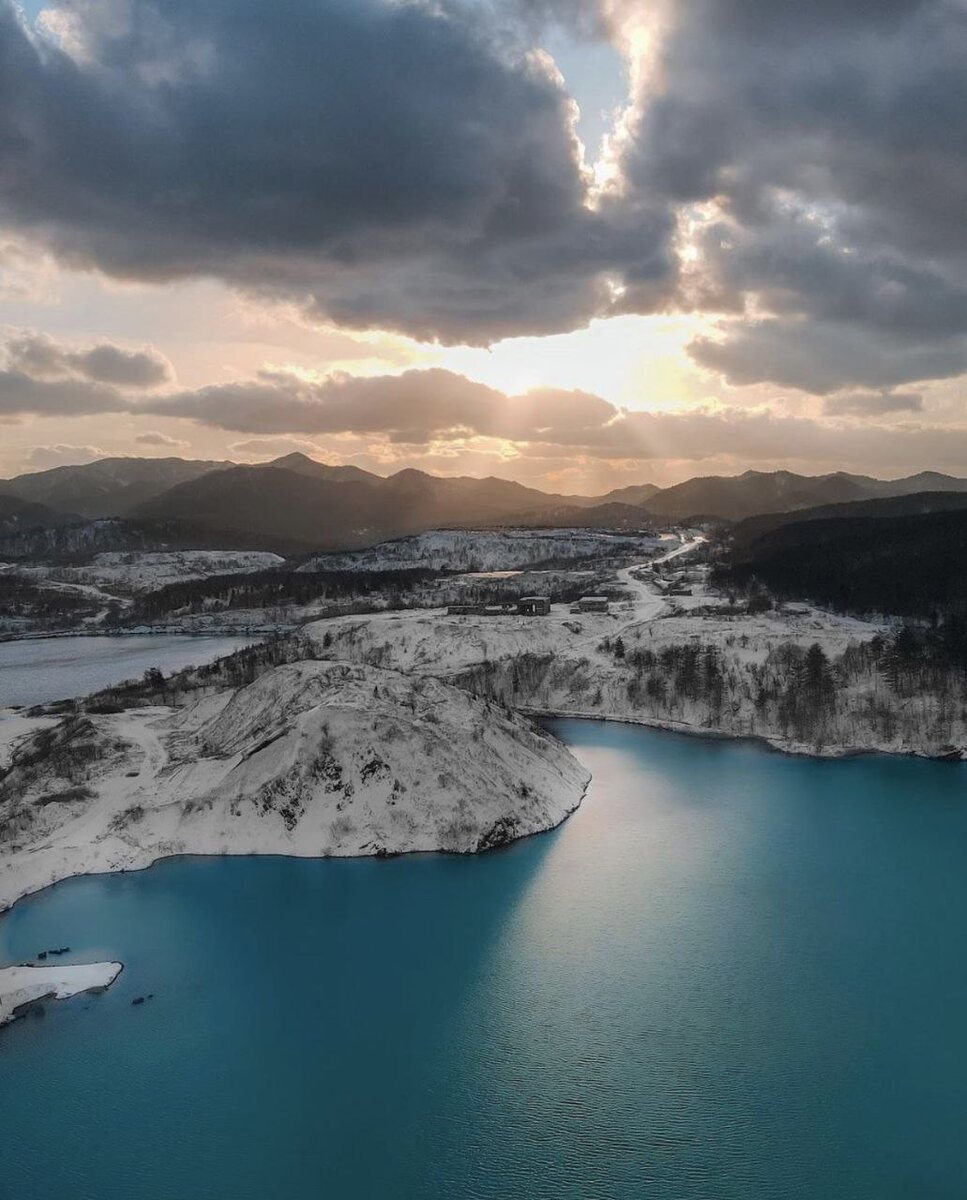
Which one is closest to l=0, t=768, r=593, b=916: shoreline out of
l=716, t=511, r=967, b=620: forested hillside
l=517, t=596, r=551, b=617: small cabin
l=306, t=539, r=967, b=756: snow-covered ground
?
l=306, t=539, r=967, b=756: snow-covered ground

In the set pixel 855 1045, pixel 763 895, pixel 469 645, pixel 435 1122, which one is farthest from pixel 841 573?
pixel 435 1122

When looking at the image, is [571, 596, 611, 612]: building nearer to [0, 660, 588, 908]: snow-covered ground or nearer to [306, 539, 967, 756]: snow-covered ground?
[306, 539, 967, 756]: snow-covered ground

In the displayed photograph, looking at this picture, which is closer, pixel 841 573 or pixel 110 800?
pixel 110 800

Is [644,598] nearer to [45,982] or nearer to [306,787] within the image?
[306,787]

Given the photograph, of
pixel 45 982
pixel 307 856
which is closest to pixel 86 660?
pixel 307 856

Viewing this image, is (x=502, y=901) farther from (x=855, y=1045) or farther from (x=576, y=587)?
(x=576, y=587)

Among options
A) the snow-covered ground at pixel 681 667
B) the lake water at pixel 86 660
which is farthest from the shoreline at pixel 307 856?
the lake water at pixel 86 660
